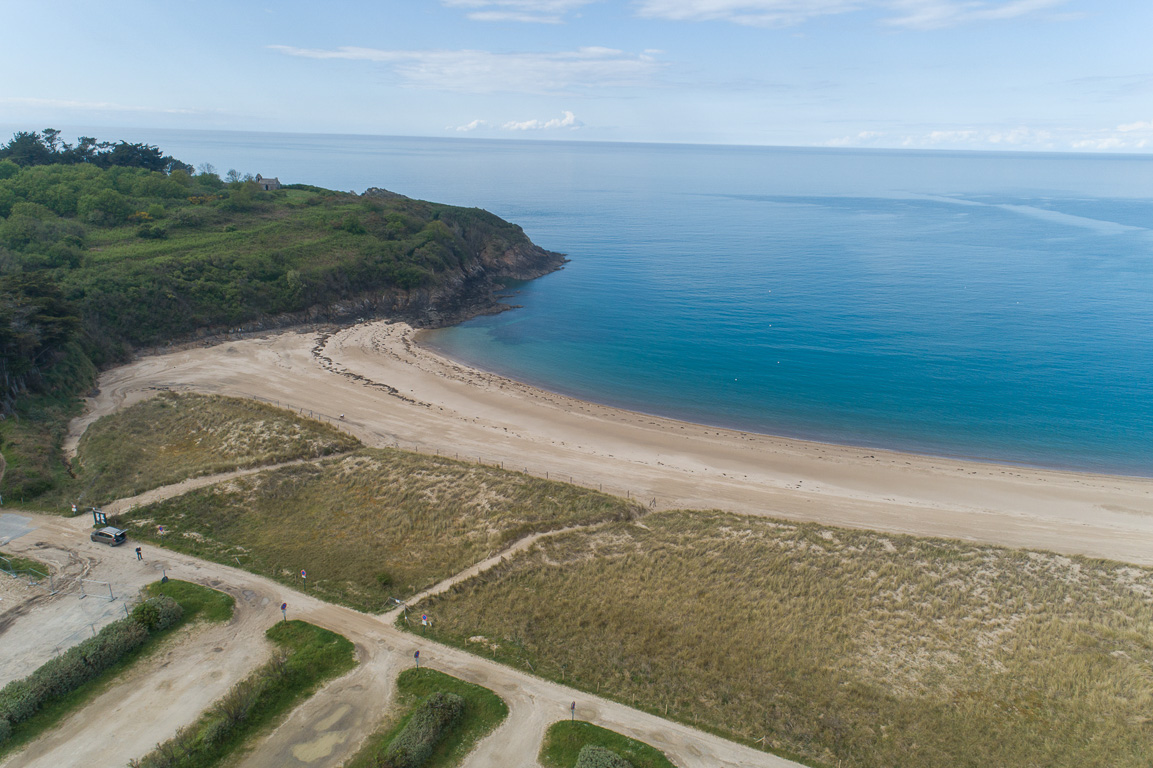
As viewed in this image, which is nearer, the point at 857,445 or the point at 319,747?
the point at 319,747

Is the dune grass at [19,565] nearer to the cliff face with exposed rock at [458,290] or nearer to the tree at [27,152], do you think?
the cliff face with exposed rock at [458,290]

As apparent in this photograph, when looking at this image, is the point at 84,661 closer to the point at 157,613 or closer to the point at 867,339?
the point at 157,613

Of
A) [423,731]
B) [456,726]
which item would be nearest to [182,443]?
[423,731]

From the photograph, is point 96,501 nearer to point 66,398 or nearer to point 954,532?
point 66,398

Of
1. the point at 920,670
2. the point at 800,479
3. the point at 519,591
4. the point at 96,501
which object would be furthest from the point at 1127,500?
the point at 96,501

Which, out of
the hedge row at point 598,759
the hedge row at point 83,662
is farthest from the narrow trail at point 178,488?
the hedge row at point 598,759

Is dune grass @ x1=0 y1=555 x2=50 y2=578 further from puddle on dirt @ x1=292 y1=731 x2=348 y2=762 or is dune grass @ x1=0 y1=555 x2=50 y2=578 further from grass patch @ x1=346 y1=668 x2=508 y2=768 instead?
grass patch @ x1=346 y1=668 x2=508 y2=768
